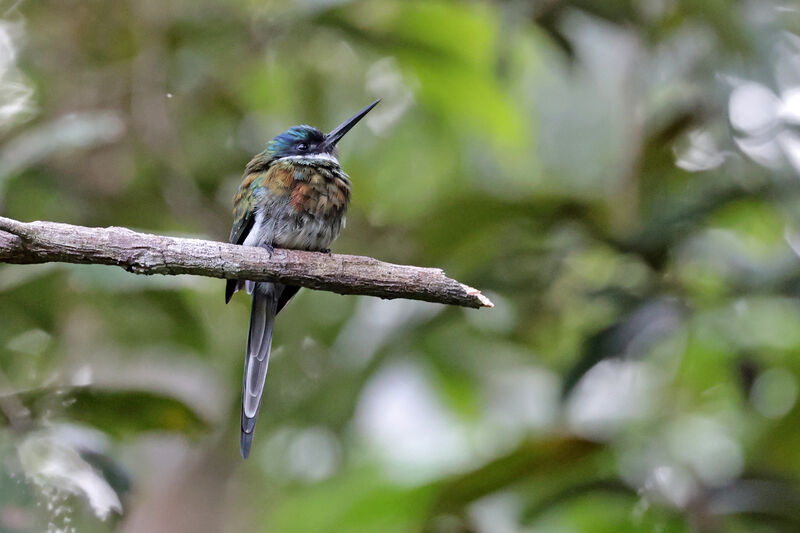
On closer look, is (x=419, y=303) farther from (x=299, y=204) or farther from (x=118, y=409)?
(x=118, y=409)

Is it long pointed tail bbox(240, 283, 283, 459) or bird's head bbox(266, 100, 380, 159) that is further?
bird's head bbox(266, 100, 380, 159)

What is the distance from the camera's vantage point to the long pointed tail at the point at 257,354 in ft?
6.34

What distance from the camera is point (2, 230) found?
4.50ft

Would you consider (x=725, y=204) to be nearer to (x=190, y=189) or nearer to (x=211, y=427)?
(x=211, y=427)

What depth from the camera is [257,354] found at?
85.4 inches

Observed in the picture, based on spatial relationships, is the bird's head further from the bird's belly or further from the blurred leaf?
the blurred leaf

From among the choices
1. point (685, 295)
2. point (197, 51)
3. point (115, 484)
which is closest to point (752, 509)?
point (685, 295)

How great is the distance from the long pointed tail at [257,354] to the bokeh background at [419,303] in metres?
0.25

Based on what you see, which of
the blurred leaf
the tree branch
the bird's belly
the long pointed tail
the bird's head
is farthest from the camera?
the bird's head

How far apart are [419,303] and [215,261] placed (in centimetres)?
170

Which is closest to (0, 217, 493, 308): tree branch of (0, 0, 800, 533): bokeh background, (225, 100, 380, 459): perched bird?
(225, 100, 380, 459): perched bird

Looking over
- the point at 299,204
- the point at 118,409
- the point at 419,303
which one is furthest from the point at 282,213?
the point at 419,303

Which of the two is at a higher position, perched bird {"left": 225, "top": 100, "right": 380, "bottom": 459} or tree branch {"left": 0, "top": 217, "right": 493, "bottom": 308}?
perched bird {"left": 225, "top": 100, "right": 380, "bottom": 459}

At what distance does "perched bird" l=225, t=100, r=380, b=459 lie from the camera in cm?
229
